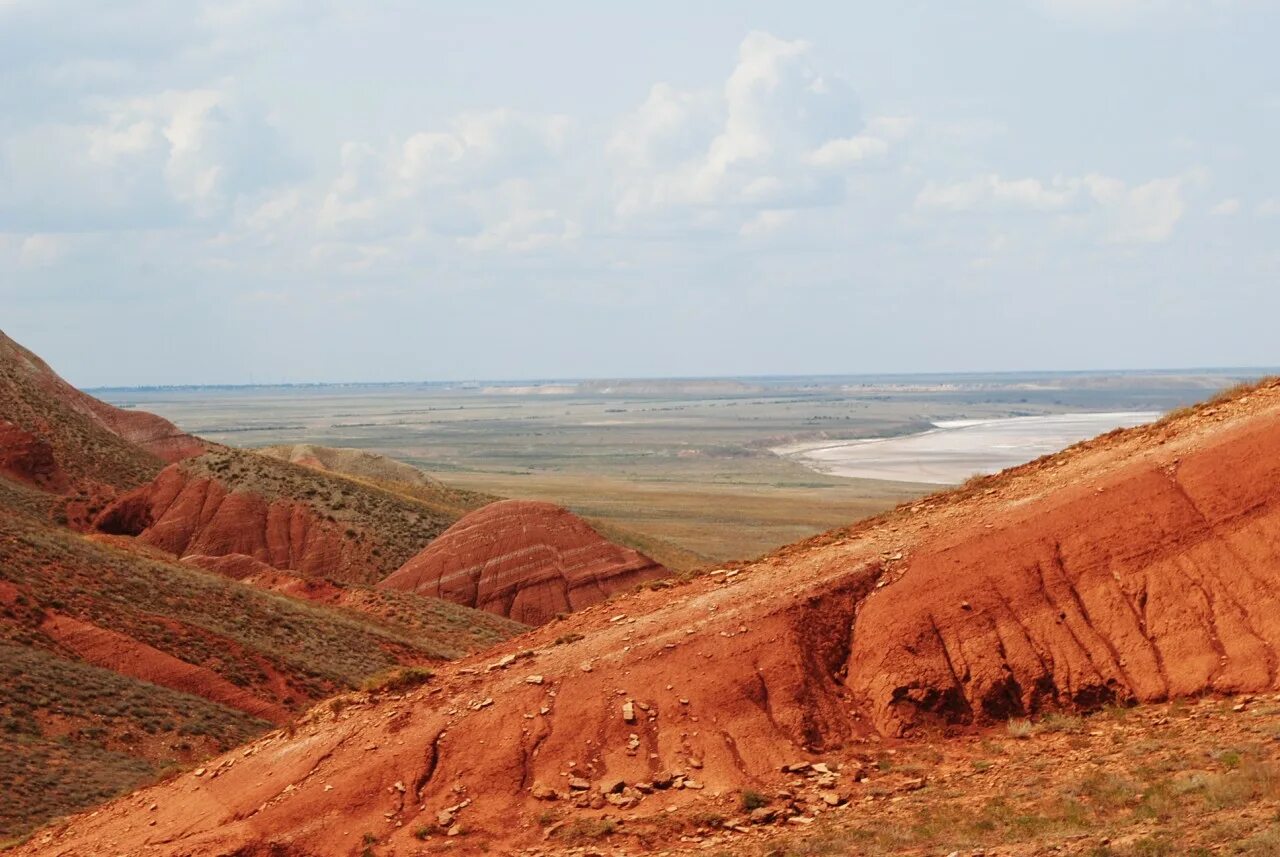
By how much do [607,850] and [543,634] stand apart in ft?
19.6

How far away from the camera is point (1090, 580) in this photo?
1916 cm

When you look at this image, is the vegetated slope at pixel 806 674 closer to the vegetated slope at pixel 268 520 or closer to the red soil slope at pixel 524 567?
the red soil slope at pixel 524 567

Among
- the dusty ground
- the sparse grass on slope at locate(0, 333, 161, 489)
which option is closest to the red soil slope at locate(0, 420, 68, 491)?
the sparse grass on slope at locate(0, 333, 161, 489)

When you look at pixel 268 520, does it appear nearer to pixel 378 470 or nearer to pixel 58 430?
pixel 58 430

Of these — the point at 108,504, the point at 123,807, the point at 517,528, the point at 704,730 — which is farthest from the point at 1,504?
the point at 704,730

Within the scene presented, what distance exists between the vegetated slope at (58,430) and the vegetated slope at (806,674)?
55019 millimetres

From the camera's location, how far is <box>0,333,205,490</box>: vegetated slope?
70.1 meters

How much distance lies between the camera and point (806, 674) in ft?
61.0

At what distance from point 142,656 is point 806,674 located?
73.5ft

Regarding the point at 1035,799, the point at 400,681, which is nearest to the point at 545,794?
the point at 400,681

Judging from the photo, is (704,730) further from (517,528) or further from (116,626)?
(517,528)

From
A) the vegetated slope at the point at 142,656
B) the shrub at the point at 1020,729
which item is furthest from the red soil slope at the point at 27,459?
the shrub at the point at 1020,729

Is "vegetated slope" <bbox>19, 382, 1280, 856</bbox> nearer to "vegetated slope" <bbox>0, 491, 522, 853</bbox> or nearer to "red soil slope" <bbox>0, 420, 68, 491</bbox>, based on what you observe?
"vegetated slope" <bbox>0, 491, 522, 853</bbox>

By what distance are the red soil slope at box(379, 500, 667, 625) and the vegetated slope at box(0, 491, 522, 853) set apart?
3074 mm
